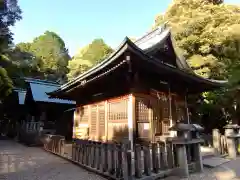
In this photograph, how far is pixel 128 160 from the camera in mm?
5379

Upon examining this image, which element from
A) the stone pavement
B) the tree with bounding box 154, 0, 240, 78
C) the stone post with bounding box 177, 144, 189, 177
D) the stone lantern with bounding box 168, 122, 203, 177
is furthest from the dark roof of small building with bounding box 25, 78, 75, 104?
the stone post with bounding box 177, 144, 189, 177

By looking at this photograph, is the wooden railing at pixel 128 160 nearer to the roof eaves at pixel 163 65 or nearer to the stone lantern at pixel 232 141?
the roof eaves at pixel 163 65

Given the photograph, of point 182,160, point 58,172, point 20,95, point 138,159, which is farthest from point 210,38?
point 20,95

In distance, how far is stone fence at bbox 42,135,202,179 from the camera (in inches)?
213

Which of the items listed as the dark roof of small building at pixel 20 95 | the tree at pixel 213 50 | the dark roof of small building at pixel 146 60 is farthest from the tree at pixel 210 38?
the dark roof of small building at pixel 20 95

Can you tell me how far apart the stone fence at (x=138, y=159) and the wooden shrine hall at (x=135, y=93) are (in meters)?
1.00

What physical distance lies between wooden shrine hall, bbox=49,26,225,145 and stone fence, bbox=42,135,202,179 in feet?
3.26

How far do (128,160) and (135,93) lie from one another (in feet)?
9.69

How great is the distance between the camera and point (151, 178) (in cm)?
566

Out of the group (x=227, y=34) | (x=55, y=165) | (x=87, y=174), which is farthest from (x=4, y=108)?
(x=227, y=34)

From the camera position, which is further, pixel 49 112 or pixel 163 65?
pixel 49 112

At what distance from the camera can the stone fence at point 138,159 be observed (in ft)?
17.8

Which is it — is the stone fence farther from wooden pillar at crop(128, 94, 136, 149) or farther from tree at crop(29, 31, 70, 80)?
tree at crop(29, 31, 70, 80)

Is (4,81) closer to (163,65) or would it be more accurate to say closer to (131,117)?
(131,117)
